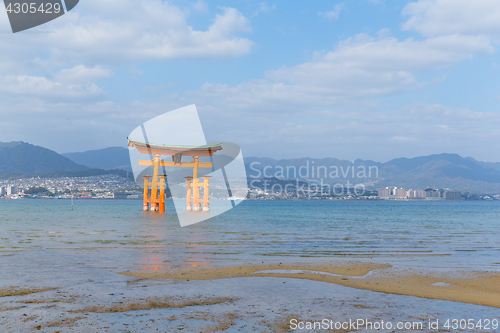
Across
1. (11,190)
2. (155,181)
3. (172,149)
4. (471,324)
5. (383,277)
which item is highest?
(172,149)

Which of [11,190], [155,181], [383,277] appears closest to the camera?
[383,277]

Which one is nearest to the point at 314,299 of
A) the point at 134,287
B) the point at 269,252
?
the point at 134,287

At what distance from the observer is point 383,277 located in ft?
33.6

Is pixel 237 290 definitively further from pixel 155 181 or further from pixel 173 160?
pixel 173 160

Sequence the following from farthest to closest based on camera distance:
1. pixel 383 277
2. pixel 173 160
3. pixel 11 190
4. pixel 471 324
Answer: pixel 11 190 < pixel 173 160 < pixel 383 277 < pixel 471 324

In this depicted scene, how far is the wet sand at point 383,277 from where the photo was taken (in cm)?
837

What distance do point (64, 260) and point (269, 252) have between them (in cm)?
744

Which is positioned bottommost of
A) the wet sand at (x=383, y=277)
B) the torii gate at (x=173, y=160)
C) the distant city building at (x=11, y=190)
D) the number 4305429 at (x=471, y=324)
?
the distant city building at (x=11, y=190)

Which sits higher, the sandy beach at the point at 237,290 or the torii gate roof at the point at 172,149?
the torii gate roof at the point at 172,149

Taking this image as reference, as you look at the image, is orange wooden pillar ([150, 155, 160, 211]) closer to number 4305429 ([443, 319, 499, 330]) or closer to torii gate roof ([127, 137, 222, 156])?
torii gate roof ([127, 137, 222, 156])

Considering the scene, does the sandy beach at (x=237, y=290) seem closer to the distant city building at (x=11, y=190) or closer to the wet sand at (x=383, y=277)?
the wet sand at (x=383, y=277)

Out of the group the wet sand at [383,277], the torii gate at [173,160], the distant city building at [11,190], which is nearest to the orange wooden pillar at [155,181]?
the torii gate at [173,160]

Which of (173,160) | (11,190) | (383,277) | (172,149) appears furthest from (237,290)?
(11,190)

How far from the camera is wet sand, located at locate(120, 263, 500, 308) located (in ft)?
27.5
